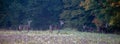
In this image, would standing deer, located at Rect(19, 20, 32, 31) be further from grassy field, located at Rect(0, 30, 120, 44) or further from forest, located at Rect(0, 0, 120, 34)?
grassy field, located at Rect(0, 30, 120, 44)

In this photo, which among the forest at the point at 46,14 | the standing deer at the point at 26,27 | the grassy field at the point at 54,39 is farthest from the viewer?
the forest at the point at 46,14

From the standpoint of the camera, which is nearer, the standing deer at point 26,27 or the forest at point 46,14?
the standing deer at point 26,27

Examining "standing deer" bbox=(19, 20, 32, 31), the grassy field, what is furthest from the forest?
the grassy field

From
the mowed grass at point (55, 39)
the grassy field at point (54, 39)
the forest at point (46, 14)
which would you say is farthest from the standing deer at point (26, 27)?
the grassy field at point (54, 39)

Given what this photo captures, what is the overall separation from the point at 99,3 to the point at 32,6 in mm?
12016

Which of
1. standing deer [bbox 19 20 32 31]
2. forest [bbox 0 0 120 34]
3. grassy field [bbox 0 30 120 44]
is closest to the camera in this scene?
grassy field [bbox 0 30 120 44]

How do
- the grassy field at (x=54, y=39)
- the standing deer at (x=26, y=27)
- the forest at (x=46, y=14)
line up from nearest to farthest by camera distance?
1. the grassy field at (x=54, y=39)
2. the standing deer at (x=26, y=27)
3. the forest at (x=46, y=14)

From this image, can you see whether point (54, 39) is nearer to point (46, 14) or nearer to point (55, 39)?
point (55, 39)

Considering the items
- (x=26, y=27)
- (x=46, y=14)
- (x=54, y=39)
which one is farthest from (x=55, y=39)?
(x=46, y=14)

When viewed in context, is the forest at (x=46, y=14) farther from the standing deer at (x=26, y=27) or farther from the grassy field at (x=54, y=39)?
the grassy field at (x=54, y=39)

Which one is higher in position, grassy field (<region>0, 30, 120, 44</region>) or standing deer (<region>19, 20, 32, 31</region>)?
grassy field (<region>0, 30, 120, 44</region>)

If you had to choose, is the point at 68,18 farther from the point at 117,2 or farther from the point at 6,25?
the point at 117,2

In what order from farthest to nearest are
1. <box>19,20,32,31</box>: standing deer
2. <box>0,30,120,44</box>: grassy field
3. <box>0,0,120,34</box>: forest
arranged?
<box>0,0,120,34</box>: forest, <box>19,20,32,31</box>: standing deer, <box>0,30,120,44</box>: grassy field

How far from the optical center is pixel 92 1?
33.0 metres
